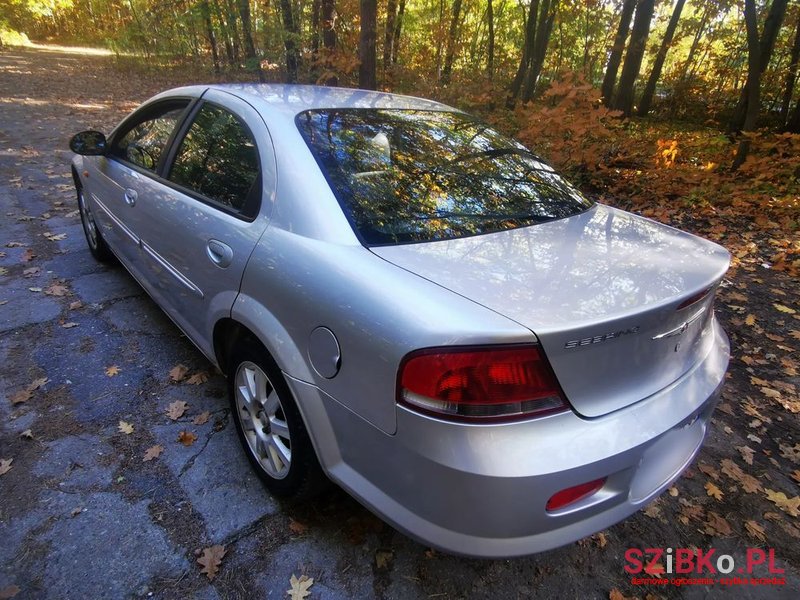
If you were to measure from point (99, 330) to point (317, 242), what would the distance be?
237cm

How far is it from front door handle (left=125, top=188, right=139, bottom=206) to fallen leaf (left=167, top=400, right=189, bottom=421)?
1260 millimetres

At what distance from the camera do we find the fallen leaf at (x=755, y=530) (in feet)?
6.86

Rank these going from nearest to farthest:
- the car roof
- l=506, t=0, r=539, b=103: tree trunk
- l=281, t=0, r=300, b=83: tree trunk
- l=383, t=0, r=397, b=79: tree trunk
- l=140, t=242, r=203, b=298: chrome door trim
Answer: the car roof < l=140, t=242, r=203, b=298: chrome door trim < l=281, t=0, r=300, b=83: tree trunk < l=506, t=0, r=539, b=103: tree trunk < l=383, t=0, r=397, b=79: tree trunk

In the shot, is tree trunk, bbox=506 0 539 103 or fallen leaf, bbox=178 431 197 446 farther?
tree trunk, bbox=506 0 539 103

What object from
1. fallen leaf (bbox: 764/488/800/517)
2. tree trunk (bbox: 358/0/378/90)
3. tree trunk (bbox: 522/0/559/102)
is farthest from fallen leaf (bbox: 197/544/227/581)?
tree trunk (bbox: 522/0/559/102)

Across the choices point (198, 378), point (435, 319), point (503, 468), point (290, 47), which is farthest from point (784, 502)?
point (290, 47)

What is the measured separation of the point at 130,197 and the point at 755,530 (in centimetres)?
376

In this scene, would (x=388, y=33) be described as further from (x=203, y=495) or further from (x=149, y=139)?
(x=203, y=495)

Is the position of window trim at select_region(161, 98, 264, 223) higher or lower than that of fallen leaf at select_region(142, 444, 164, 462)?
higher

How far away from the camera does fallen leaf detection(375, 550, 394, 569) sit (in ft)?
6.08

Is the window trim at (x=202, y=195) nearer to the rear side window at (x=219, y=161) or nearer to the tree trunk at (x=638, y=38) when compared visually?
the rear side window at (x=219, y=161)

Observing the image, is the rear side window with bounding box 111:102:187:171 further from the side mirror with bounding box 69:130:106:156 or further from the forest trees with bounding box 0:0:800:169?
the forest trees with bounding box 0:0:800:169

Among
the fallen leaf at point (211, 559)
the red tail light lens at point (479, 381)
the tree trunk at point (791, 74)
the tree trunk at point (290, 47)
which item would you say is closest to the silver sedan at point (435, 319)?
the red tail light lens at point (479, 381)

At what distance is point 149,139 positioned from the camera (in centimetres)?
302
